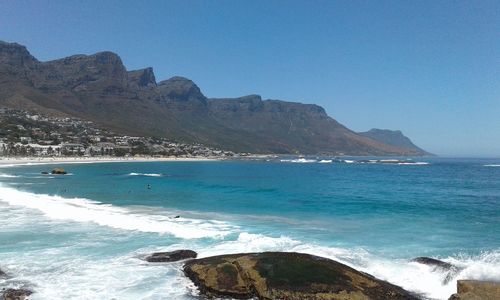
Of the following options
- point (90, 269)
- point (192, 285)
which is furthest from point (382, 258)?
point (90, 269)

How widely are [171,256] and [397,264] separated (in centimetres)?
1148

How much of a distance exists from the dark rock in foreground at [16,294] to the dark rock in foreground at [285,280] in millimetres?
6269

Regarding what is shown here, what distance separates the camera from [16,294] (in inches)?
602

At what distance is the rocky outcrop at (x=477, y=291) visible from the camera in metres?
13.9

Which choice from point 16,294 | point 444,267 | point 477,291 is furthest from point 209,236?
point 477,291

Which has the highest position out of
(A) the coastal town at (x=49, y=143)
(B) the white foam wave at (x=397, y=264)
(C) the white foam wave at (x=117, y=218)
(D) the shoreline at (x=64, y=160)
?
(A) the coastal town at (x=49, y=143)

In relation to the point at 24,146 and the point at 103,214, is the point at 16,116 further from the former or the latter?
the point at 103,214

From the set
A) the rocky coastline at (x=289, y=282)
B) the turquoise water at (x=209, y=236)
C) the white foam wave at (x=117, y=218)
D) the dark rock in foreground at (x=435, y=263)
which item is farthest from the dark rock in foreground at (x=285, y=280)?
the white foam wave at (x=117, y=218)

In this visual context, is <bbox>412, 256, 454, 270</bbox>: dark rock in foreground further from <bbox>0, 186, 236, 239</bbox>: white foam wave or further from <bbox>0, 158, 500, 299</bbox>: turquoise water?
<bbox>0, 186, 236, 239</bbox>: white foam wave

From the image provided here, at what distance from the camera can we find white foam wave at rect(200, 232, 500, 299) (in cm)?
1737

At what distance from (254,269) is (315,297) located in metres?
2.98

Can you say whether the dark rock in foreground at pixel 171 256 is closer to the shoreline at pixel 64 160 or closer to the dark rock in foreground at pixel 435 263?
the dark rock in foreground at pixel 435 263

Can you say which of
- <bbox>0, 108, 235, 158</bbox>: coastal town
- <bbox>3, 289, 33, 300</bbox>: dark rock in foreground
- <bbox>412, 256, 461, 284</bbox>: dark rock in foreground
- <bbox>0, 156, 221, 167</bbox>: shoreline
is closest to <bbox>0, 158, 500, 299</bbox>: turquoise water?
<bbox>412, 256, 461, 284</bbox>: dark rock in foreground

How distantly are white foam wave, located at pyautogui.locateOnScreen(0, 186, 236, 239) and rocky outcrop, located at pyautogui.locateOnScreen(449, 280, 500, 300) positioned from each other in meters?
16.0
